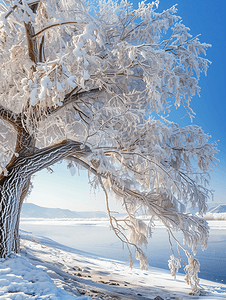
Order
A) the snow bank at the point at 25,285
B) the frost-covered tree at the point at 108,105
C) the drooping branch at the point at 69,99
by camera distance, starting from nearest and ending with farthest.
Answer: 1. the snow bank at the point at 25,285
2. the frost-covered tree at the point at 108,105
3. the drooping branch at the point at 69,99

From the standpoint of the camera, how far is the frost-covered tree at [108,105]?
3.40 meters

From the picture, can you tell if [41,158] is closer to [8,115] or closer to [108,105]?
[8,115]

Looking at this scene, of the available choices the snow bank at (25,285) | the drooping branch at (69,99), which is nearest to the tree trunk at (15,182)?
the snow bank at (25,285)

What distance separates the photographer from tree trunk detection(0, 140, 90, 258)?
3.65 m

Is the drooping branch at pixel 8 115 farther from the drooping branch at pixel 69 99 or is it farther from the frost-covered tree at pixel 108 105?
the drooping branch at pixel 69 99

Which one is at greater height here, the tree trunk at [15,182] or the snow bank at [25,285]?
the tree trunk at [15,182]

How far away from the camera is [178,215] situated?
547 cm

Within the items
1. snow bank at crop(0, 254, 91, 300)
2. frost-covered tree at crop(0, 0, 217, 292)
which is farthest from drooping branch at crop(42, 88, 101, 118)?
snow bank at crop(0, 254, 91, 300)

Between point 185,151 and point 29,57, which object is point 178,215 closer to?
point 185,151

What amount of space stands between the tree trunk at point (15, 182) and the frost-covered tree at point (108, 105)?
2 centimetres

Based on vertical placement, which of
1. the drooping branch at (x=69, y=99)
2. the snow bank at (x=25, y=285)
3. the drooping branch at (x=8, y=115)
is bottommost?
the snow bank at (x=25, y=285)

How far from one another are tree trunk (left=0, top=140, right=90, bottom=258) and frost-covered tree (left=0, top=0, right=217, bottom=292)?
16 millimetres

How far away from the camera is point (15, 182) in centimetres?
385

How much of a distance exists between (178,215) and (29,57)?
4642mm
